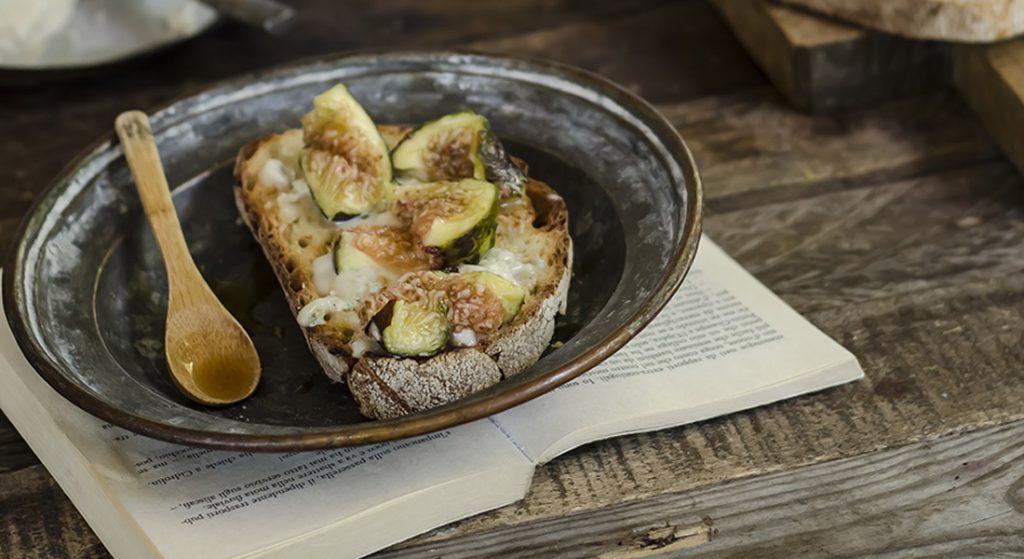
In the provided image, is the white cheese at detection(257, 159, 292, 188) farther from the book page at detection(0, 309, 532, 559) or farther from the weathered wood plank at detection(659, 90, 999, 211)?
the weathered wood plank at detection(659, 90, 999, 211)

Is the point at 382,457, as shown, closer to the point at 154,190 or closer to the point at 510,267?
the point at 510,267

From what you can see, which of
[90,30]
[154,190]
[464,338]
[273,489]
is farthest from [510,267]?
[90,30]

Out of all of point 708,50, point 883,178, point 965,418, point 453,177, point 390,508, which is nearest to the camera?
point 390,508

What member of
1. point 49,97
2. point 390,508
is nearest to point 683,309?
A: point 390,508

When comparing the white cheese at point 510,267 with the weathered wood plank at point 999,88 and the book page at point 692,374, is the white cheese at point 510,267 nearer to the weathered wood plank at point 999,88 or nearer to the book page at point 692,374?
the book page at point 692,374

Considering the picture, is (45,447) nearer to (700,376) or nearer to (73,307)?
(73,307)

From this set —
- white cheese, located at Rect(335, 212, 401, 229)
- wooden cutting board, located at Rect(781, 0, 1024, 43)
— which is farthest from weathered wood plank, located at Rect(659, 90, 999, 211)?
white cheese, located at Rect(335, 212, 401, 229)

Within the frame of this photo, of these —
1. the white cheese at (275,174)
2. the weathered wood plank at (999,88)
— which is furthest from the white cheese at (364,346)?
the weathered wood plank at (999,88)

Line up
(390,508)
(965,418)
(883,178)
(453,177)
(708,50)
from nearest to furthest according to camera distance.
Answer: (390,508) < (965,418) < (453,177) < (883,178) < (708,50)
